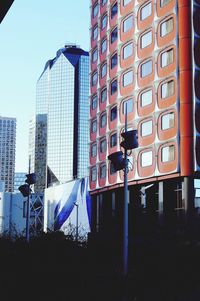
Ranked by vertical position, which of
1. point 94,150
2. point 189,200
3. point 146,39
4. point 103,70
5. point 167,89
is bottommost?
point 189,200

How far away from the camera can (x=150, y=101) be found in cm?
5175

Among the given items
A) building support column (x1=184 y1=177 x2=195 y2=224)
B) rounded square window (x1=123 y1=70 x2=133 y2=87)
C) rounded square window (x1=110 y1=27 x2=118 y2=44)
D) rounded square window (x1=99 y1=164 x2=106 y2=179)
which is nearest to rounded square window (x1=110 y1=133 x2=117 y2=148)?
rounded square window (x1=99 y1=164 x2=106 y2=179)

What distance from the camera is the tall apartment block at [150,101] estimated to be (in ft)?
152

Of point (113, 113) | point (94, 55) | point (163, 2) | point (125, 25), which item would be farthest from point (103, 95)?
point (163, 2)

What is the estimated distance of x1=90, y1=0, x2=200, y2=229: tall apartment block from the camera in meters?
46.4

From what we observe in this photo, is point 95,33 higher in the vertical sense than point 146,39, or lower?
higher

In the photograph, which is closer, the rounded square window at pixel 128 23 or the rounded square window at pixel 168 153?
the rounded square window at pixel 168 153

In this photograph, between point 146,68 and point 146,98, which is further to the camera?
point 146,68

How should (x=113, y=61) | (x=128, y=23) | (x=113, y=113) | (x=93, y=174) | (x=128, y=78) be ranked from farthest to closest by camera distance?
1. (x=93, y=174)
2. (x=113, y=61)
3. (x=113, y=113)
4. (x=128, y=23)
5. (x=128, y=78)

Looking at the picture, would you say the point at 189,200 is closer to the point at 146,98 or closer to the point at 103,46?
the point at 146,98

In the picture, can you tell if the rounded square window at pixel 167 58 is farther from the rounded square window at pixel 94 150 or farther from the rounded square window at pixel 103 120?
the rounded square window at pixel 94 150

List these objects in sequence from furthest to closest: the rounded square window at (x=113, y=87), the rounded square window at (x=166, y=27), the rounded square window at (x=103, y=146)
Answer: the rounded square window at (x=103, y=146), the rounded square window at (x=113, y=87), the rounded square window at (x=166, y=27)

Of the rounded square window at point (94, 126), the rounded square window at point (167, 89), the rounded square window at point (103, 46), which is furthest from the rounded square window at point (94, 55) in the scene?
the rounded square window at point (167, 89)

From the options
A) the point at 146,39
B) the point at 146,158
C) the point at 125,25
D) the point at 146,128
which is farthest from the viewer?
the point at 125,25
